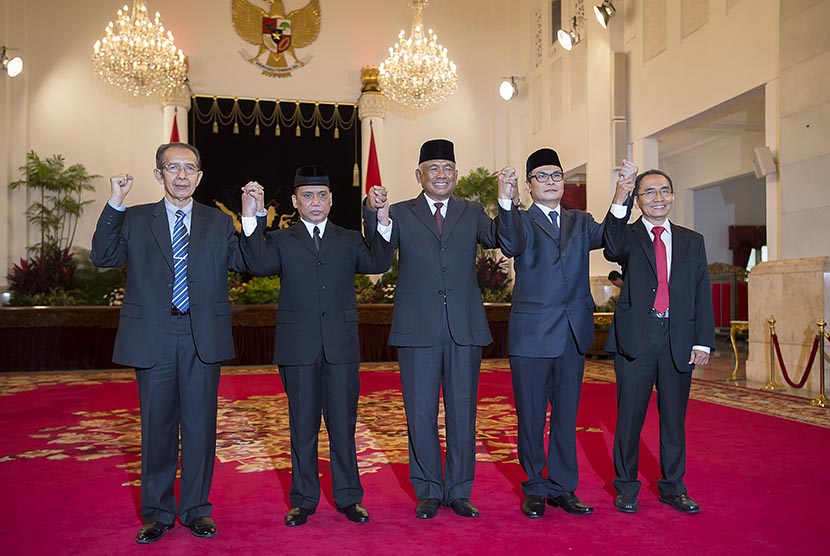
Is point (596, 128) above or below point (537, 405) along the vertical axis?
above

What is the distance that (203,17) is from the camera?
48.5 ft

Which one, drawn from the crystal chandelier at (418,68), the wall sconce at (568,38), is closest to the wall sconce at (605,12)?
the wall sconce at (568,38)

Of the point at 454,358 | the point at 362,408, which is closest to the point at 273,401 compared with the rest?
the point at 362,408

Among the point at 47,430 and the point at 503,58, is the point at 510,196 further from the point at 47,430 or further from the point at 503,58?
the point at 503,58

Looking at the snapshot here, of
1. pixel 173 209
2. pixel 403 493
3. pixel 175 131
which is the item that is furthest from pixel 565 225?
pixel 175 131

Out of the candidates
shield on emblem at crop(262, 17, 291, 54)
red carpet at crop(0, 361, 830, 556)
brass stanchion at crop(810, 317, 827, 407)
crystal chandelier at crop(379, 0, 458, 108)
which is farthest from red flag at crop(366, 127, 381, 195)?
brass stanchion at crop(810, 317, 827, 407)

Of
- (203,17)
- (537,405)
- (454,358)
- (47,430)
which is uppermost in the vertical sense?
(203,17)

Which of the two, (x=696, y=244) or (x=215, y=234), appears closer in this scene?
(x=215, y=234)

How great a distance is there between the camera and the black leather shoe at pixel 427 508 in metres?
3.37

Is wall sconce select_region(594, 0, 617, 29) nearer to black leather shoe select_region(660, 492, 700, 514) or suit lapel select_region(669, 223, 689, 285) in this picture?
suit lapel select_region(669, 223, 689, 285)

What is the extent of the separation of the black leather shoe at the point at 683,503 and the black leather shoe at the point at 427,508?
3.49 feet

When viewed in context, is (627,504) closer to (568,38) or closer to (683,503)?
(683,503)

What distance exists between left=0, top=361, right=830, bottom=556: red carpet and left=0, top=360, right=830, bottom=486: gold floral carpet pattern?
0.02 m

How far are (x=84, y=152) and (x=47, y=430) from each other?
381 inches
